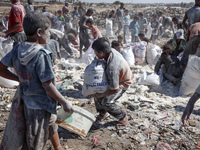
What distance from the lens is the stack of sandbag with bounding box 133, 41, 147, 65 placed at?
5.09m

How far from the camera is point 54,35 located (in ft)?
14.9

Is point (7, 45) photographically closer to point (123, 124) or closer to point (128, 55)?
point (128, 55)

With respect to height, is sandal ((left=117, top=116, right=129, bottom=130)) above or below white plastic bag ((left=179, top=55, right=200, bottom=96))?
below

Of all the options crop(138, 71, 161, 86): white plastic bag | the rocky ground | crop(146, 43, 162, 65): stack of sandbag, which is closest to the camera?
the rocky ground

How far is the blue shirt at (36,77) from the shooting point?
130 cm

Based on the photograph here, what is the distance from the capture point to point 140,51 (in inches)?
201

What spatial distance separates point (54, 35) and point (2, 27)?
3503 millimetres

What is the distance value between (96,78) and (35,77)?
2.80 ft

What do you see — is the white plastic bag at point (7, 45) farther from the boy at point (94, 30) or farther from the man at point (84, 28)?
the boy at point (94, 30)

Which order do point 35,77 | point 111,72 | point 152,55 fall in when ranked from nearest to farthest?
point 35,77, point 111,72, point 152,55

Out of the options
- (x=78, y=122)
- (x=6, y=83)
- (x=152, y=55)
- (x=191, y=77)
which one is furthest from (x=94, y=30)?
(x=78, y=122)

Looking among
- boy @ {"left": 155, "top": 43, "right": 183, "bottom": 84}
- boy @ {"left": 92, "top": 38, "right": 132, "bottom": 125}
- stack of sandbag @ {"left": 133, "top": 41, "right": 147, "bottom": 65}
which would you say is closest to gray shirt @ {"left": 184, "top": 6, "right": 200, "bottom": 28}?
stack of sandbag @ {"left": 133, "top": 41, "right": 147, "bottom": 65}

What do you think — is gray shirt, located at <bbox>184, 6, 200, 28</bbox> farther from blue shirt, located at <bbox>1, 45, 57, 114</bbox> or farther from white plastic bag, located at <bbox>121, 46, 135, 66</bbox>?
blue shirt, located at <bbox>1, 45, 57, 114</bbox>

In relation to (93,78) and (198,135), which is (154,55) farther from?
(93,78)
